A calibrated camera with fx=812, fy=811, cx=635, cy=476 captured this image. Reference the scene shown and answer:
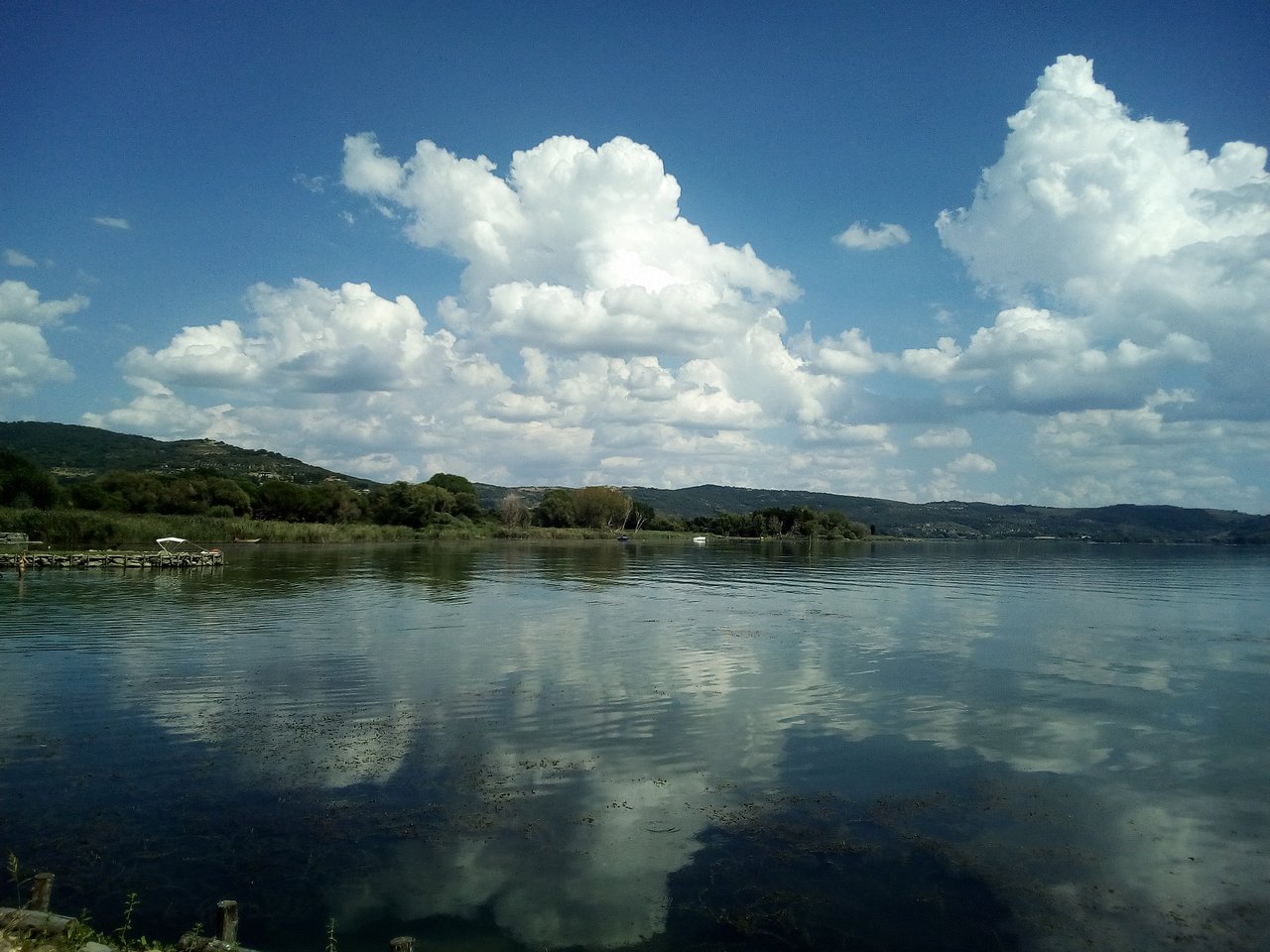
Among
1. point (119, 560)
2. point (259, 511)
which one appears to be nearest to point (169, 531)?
point (119, 560)

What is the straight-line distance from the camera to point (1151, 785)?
584 inches

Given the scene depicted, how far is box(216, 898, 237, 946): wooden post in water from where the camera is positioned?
7672 millimetres

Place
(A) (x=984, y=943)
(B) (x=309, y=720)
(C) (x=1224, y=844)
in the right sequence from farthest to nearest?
(B) (x=309, y=720), (C) (x=1224, y=844), (A) (x=984, y=943)

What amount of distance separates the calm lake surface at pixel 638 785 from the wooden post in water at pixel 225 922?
135 centimetres

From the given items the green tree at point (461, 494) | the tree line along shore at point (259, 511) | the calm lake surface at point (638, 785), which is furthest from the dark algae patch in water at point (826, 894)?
the green tree at point (461, 494)

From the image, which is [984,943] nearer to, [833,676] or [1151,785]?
[1151,785]

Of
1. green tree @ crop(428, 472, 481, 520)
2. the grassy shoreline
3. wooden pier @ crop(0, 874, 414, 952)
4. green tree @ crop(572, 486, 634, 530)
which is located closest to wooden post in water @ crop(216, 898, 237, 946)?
wooden pier @ crop(0, 874, 414, 952)

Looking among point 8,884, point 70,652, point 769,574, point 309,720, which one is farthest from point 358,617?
point 769,574

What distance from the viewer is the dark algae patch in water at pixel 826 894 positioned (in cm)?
933

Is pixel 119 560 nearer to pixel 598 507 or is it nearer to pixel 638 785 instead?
pixel 638 785

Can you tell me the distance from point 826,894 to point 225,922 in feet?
22.7

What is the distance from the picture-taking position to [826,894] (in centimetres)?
1028

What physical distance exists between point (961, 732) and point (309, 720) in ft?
47.7

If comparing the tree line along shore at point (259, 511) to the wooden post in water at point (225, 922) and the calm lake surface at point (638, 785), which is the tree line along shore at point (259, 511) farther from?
the wooden post in water at point (225, 922)
